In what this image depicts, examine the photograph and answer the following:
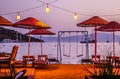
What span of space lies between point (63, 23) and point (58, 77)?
313 inches

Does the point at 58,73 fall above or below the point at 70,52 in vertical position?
above

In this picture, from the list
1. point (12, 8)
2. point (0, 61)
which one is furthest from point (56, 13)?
point (0, 61)

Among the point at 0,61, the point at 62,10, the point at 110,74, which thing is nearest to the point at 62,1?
the point at 62,10

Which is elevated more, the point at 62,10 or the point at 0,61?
the point at 62,10

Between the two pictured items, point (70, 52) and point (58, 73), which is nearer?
point (58, 73)

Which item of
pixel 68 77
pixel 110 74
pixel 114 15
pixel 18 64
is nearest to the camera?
pixel 110 74

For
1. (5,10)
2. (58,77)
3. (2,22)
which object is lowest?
(58,77)

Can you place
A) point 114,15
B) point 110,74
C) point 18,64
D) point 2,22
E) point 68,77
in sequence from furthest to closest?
point 114,15 < point 18,64 < point 2,22 < point 68,77 < point 110,74

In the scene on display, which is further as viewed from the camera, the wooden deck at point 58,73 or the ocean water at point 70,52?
the wooden deck at point 58,73

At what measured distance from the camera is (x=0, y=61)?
823 centimetres

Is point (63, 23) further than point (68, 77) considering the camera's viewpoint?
Yes

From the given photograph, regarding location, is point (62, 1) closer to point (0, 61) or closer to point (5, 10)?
point (5, 10)

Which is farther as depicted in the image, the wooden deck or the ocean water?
the wooden deck

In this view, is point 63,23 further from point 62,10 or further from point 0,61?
point 0,61
